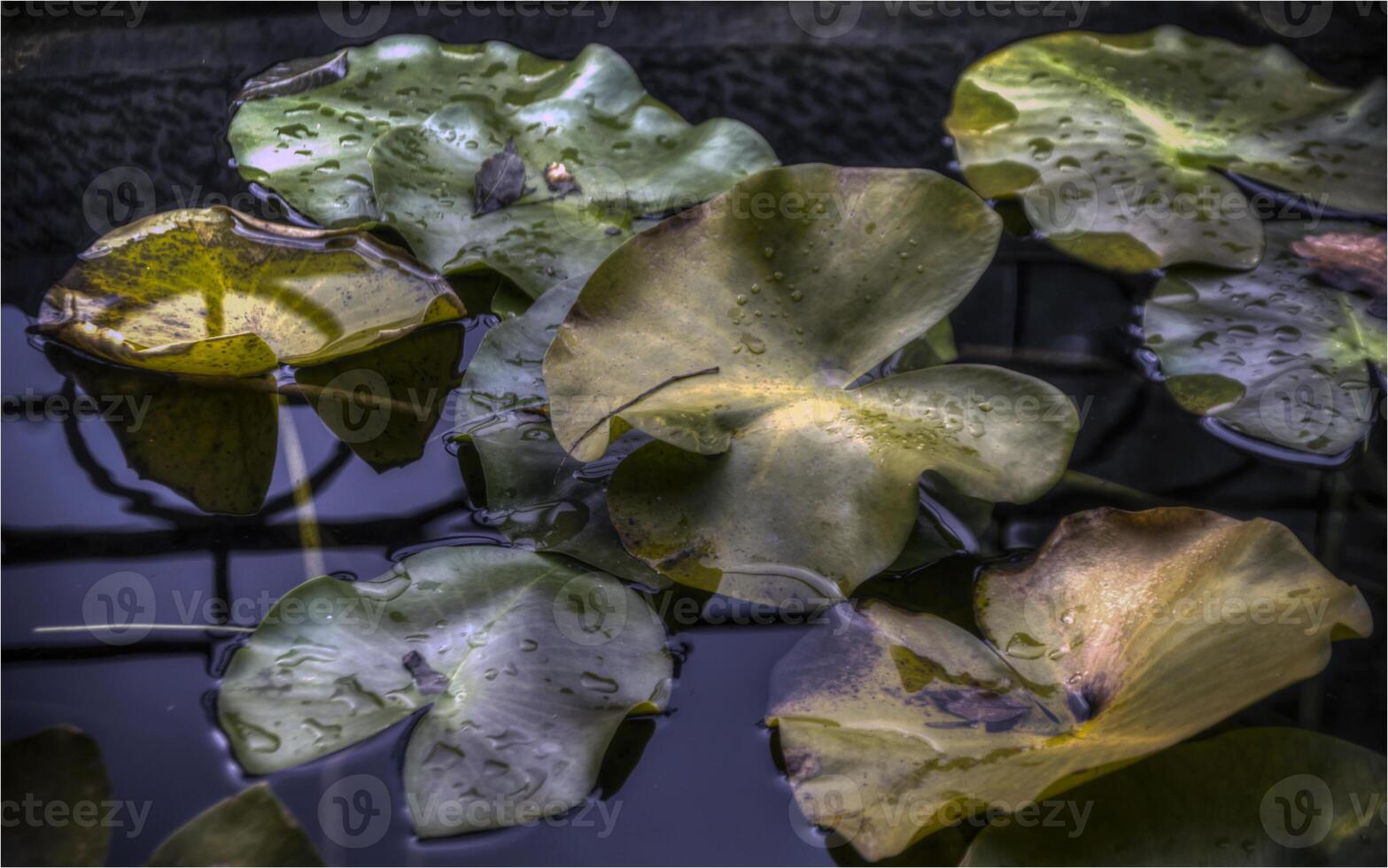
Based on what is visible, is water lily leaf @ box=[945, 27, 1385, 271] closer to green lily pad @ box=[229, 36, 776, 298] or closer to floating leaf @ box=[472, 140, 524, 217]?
green lily pad @ box=[229, 36, 776, 298]

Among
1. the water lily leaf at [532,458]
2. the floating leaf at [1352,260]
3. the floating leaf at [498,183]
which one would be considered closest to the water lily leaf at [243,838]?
the water lily leaf at [532,458]

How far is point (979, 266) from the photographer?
946 millimetres

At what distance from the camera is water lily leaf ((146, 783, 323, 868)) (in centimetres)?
66

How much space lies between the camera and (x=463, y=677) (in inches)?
29.8

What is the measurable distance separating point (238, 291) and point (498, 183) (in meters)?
0.30

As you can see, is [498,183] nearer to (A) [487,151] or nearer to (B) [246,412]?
(A) [487,151]

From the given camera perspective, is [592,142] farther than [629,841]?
Yes

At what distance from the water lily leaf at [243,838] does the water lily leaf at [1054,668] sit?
1.09 ft

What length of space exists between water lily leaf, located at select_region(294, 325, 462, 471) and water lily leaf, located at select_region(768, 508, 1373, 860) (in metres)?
0.42

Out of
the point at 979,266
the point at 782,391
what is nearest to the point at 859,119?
the point at 979,266

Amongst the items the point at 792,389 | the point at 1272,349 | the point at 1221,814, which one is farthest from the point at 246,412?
the point at 1272,349

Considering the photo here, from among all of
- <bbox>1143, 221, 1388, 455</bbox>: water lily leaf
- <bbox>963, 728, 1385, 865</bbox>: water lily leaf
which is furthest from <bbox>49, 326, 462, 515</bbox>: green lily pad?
<bbox>1143, 221, 1388, 455</bbox>: water lily leaf

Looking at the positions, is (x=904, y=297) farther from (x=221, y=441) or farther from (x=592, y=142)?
(x=221, y=441)

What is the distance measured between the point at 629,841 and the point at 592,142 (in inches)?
32.8
